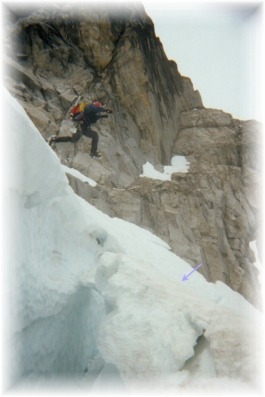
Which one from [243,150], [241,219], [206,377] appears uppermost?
[206,377]

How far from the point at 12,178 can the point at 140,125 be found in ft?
96.2

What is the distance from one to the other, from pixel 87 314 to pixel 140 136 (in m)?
28.2

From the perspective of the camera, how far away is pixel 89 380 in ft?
17.7

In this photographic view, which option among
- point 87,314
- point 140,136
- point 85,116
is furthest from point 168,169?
point 87,314

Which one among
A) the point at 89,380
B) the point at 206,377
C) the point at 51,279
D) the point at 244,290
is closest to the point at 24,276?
the point at 51,279

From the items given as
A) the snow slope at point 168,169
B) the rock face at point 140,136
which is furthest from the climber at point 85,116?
the snow slope at point 168,169

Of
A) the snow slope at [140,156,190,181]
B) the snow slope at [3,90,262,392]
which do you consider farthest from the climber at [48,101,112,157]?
the snow slope at [140,156,190,181]

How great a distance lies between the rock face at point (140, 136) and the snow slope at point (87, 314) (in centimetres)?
1553

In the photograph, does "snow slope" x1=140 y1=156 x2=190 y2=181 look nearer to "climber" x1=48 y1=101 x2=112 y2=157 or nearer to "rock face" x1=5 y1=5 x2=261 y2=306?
"rock face" x1=5 y1=5 x2=261 y2=306

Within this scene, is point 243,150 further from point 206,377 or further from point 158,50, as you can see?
point 206,377

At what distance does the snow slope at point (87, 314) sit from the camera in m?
4.53

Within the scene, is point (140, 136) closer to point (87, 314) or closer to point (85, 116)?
point (85, 116)

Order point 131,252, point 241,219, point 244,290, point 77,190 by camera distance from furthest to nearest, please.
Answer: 1. point 241,219
2. point 244,290
3. point 77,190
4. point 131,252

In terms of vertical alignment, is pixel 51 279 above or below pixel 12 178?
below
